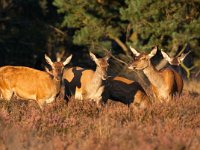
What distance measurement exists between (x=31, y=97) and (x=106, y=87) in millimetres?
1883

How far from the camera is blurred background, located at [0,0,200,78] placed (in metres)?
22.1

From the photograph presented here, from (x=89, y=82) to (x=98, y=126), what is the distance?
4298 millimetres

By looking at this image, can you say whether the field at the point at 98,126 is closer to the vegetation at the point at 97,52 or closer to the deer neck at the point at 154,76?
the vegetation at the point at 97,52

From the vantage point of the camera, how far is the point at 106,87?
14.8 m

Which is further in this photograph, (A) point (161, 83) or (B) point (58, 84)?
(A) point (161, 83)

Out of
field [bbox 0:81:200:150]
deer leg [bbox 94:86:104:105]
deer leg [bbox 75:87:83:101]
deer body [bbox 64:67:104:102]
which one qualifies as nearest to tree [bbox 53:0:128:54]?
deer body [bbox 64:67:104:102]

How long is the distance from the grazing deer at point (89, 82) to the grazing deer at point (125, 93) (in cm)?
44

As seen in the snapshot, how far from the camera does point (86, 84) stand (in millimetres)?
14461

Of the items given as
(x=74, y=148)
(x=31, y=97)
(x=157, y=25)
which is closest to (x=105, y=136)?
(x=74, y=148)

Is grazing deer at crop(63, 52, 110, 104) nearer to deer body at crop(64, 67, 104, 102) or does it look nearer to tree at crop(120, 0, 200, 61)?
deer body at crop(64, 67, 104, 102)

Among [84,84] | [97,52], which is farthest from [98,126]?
[97,52]

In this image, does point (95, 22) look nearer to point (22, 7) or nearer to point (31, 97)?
point (22, 7)

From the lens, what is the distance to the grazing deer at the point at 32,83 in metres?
13.6

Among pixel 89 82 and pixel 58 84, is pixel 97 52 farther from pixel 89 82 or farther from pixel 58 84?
pixel 58 84
